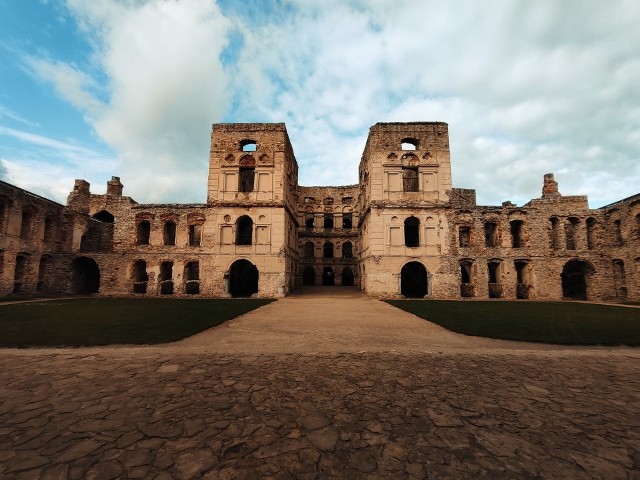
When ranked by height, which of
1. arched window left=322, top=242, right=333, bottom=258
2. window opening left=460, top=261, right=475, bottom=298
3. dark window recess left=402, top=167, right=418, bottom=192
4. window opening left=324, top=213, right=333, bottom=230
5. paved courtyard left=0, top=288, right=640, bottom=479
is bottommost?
paved courtyard left=0, top=288, right=640, bottom=479

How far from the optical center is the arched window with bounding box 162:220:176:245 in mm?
25761

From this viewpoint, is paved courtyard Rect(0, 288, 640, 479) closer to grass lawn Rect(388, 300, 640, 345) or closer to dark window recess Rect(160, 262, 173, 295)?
grass lawn Rect(388, 300, 640, 345)

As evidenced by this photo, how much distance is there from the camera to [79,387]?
4.77 m

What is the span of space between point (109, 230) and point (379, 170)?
Result: 26986mm

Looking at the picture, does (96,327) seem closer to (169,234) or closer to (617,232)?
(169,234)

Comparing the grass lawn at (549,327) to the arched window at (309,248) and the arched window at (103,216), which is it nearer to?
the arched window at (309,248)

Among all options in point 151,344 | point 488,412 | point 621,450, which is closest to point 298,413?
point 488,412

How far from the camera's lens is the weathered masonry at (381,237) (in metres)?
23.2

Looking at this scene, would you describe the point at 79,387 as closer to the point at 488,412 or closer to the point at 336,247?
the point at 488,412

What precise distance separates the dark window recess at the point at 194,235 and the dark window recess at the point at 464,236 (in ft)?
75.3

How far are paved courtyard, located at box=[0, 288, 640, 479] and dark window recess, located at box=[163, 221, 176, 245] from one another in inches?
810

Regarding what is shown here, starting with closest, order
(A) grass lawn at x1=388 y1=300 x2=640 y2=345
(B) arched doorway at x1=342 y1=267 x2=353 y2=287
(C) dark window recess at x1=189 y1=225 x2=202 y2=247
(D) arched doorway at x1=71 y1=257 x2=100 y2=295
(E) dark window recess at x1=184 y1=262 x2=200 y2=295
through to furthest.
Answer: (A) grass lawn at x1=388 y1=300 x2=640 y2=345 → (E) dark window recess at x1=184 y1=262 x2=200 y2=295 → (D) arched doorway at x1=71 y1=257 x2=100 y2=295 → (C) dark window recess at x1=189 y1=225 x2=202 y2=247 → (B) arched doorway at x1=342 y1=267 x2=353 y2=287

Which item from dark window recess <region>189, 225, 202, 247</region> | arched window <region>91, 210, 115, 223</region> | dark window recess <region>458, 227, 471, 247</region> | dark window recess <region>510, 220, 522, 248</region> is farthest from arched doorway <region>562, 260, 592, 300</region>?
arched window <region>91, 210, 115, 223</region>

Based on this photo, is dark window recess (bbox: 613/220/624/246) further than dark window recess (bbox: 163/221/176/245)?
No
